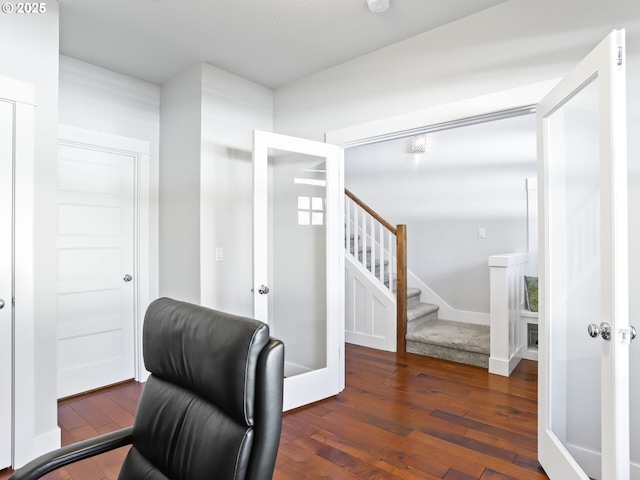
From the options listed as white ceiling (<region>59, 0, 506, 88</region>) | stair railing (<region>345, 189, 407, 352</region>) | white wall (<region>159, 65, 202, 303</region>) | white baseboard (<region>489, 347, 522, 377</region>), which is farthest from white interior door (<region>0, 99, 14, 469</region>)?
white baseboard (<region>489, 347, 522, 377</region>)

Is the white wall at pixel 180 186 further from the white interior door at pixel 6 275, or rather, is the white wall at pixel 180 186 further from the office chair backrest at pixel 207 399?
the office chair backrest at pixel 207 399

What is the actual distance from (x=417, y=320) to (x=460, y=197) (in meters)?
1.72

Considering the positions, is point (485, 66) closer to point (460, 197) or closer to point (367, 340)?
point (460, 197)

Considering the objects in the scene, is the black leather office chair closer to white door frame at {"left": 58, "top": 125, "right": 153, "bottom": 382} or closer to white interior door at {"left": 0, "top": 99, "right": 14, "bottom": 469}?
white interior door at {"left": 0, "top": 99, "right": 14, "bottom": 469}

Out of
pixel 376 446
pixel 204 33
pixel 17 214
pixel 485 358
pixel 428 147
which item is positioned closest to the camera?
pixel 17 214

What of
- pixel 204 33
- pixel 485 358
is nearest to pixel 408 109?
pixel 204 33

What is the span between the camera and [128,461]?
1.21m

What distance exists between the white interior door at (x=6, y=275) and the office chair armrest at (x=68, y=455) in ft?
4.49

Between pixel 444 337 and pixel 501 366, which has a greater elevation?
pixel 444 337

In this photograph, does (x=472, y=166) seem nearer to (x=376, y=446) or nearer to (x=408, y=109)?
(x=408, y=109)

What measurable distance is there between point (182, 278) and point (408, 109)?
2.30 meters

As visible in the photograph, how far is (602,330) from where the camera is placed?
1488 millimetres

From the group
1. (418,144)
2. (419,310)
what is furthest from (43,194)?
(418,144)

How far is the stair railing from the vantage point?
4262 mm
